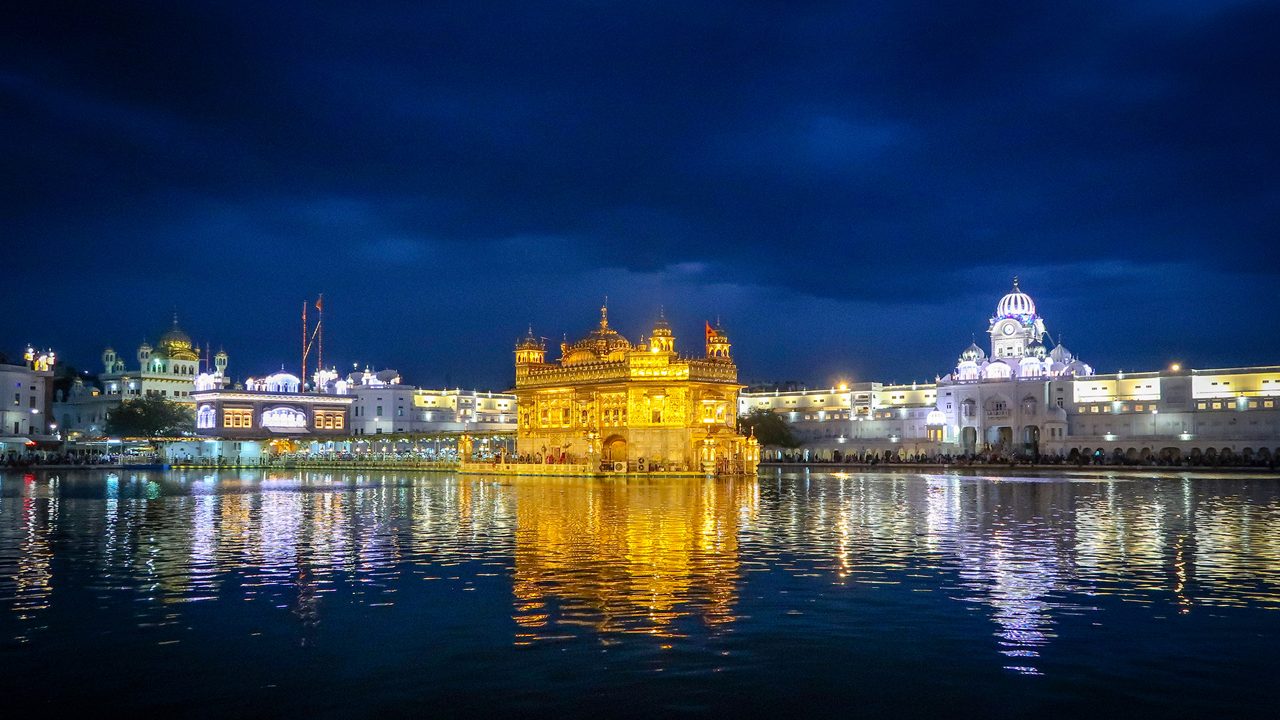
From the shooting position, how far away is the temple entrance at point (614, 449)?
73938mm

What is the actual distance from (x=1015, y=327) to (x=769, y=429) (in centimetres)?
3135

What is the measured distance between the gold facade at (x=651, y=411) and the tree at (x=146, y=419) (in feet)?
175

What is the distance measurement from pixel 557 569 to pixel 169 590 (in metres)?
6.12

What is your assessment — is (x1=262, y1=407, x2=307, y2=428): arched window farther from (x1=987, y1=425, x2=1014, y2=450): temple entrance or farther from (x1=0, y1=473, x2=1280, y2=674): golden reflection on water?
(x1=0, y1=473, x2=1280, y2=674): golden reflection on water

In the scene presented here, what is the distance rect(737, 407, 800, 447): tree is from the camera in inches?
4486

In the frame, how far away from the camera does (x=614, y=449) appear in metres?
74.7

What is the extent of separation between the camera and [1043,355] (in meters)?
125

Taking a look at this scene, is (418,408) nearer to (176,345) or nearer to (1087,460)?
(176,345)

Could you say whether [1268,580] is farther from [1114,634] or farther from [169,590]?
[169,590]

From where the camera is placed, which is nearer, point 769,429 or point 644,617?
point 644,617

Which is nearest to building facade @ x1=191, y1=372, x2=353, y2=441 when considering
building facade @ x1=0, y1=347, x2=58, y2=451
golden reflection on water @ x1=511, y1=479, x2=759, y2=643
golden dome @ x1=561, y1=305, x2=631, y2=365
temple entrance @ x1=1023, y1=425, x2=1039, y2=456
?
building facade @ x1=0, y1=347, x2=58, y2=451

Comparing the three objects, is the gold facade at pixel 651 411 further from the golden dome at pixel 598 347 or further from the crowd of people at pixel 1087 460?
the crowd of people at pixel 1087 460

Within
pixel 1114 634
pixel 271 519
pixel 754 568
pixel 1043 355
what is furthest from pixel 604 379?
pixel 1043 355

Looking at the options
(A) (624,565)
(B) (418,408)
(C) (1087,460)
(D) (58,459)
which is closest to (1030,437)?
(C) (1087,460)
